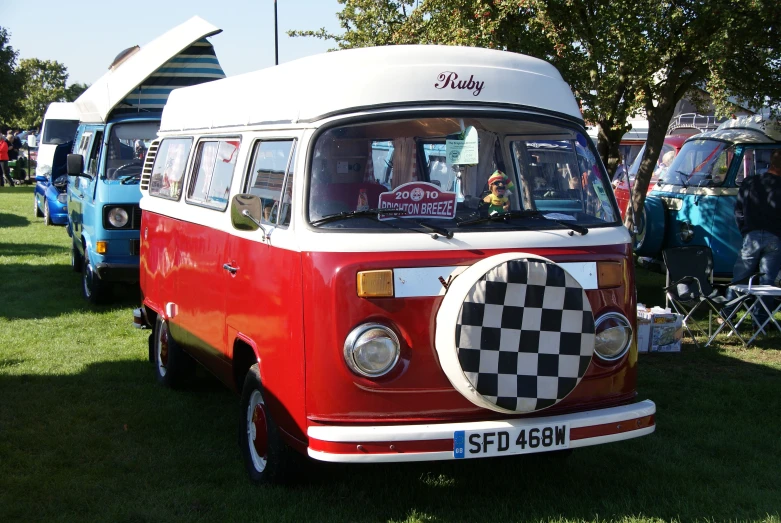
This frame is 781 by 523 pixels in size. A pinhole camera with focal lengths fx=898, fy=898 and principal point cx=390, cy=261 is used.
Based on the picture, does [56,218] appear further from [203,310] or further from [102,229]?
[203,310]

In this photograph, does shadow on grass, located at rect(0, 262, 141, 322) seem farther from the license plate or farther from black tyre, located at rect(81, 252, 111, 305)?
the license plate

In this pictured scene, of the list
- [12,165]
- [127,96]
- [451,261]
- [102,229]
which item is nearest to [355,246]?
[451,261]

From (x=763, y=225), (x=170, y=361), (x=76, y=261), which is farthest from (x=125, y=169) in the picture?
(x=763, y=225)

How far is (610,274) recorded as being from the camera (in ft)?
15.4

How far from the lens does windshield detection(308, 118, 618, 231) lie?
457cm

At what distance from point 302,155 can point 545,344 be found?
1.54 meters

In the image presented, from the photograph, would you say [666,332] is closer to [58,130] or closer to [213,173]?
[213,173]

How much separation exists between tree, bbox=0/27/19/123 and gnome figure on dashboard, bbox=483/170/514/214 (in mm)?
40405

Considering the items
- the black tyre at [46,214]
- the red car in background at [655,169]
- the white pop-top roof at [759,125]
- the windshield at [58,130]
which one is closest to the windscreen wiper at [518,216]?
the white pop-top roof at [759,125]

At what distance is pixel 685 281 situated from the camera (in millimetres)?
9070

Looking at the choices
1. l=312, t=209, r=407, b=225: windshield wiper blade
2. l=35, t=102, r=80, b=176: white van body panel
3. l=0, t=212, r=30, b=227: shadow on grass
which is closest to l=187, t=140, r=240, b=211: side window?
l=312, t=209, r=407, b=225: windshield wiper blade

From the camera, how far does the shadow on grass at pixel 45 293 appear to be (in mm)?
10469

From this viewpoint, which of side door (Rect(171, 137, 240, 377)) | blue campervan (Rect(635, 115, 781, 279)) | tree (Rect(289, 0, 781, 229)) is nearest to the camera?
side door (Rect(171, 137, 240, 377))

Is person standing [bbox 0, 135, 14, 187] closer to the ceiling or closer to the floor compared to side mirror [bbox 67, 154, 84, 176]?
closer to the floor
